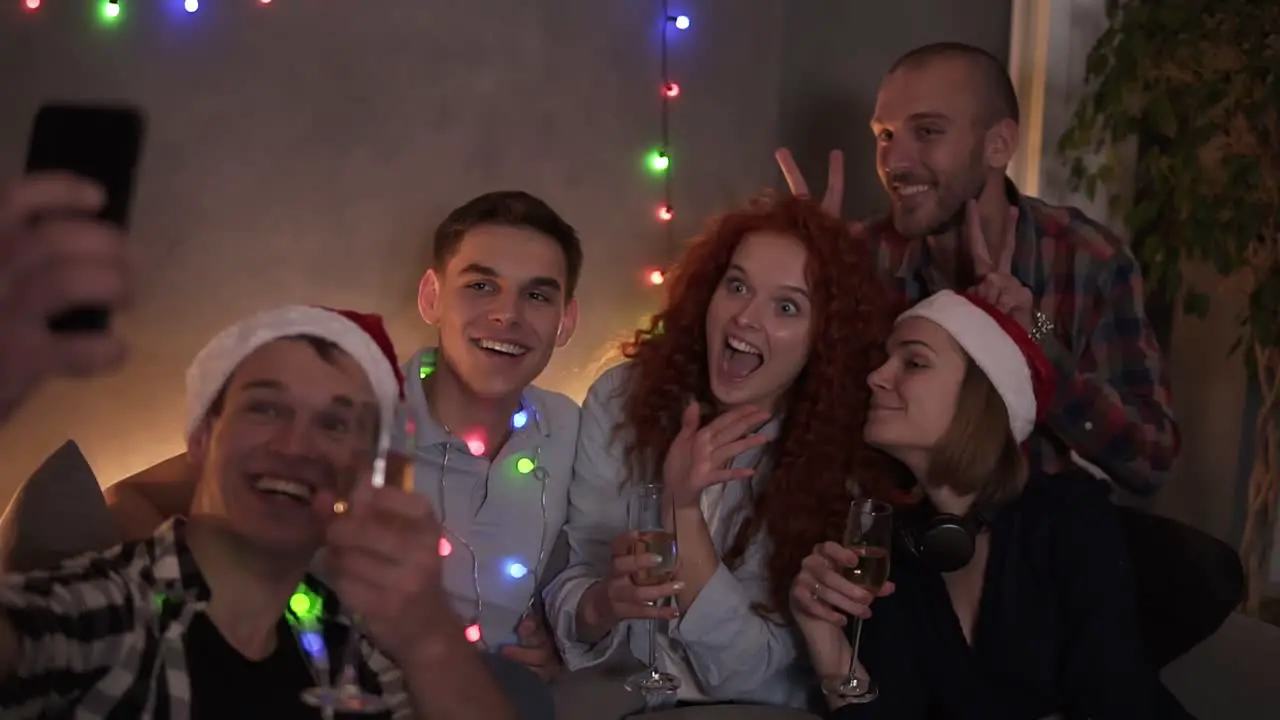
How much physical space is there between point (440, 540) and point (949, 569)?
0.92m

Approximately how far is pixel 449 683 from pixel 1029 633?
0.97 m

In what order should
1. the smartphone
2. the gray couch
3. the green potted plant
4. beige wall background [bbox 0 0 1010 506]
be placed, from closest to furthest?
the smartphone < the gray couch < beige wall background [bbox 0 0 1010 506] < the green potted plant

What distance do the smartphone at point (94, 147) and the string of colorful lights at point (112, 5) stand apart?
128 cm

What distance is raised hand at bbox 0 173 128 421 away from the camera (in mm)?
643

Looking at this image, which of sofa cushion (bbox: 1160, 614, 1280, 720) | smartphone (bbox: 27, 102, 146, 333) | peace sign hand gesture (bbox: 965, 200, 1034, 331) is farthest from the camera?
peace sign hand gesture (bbox: 965, 200, 1034, 331)

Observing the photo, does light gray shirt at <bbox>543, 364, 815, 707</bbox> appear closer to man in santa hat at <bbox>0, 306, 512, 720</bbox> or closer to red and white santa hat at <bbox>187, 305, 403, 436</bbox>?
man in santa hat at <bbox>0, 306, 512, 720</bbox>

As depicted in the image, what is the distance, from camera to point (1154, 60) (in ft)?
7.67

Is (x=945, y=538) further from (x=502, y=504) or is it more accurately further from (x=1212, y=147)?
(x=1212, y=147)

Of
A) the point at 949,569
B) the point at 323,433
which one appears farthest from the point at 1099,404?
the point at 323,433

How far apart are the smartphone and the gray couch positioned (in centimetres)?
61

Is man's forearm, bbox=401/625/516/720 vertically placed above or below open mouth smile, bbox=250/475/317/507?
below

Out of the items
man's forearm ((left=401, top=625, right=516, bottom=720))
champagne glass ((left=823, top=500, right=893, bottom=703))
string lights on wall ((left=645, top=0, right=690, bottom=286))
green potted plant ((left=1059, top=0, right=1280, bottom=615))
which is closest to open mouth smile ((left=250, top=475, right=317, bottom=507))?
man's forearm ((left=401, top=625, right=516, bottom=720))

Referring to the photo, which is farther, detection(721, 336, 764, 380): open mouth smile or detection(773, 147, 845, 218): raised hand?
detection(773, 147, 845, 218): raised hand

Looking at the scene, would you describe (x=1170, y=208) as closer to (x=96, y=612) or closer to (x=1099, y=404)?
(x=1099, y=404)
